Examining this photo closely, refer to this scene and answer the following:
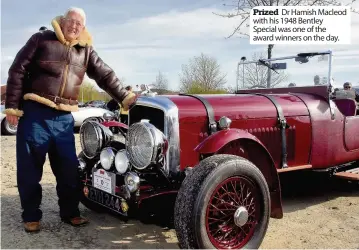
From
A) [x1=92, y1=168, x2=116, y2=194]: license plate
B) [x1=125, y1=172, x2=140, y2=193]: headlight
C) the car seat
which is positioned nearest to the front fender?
[x1=125, y1=172, x2=140, y2=193]: headlight

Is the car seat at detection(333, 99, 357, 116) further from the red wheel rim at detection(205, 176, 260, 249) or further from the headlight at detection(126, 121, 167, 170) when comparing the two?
the headlight at detection(126, 121, 167, 170)

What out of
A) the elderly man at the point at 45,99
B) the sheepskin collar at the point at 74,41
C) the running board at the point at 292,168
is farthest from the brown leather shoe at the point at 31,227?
the running board at the point at 292,168

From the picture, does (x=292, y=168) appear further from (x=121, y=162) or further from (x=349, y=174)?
(x=121, y=162)

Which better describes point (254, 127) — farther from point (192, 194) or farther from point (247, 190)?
point (192, 194)

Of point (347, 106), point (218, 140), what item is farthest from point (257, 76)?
point (218, 140)

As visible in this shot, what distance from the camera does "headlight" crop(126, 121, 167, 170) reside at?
11.1 ft

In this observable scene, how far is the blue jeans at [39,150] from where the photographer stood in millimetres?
3723

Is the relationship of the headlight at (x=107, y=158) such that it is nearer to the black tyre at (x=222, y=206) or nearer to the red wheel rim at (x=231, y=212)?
the black tyre at (x=222, y=206)

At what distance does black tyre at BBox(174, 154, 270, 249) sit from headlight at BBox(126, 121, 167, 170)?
15.9 inches

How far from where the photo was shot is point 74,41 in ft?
12.7

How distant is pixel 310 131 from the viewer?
4.52 meters

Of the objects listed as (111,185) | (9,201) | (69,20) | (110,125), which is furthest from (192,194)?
(9,201)

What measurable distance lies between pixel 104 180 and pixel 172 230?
2.70ft

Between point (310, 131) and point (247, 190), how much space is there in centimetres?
152
